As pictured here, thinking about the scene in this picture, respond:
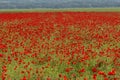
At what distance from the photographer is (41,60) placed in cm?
934

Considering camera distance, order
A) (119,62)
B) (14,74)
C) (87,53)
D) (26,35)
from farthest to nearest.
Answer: (26,35) < (87,53) < (119,62) < (14,74)

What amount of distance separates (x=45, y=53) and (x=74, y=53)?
3.23ft

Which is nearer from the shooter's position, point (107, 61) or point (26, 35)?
point (107, 61)

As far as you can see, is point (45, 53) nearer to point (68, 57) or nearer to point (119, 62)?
point (68, 57)

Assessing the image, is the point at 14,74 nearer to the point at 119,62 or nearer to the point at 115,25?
the point at 119,62

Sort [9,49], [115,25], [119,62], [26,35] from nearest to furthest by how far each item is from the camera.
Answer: [119,62] < [9,49] < [26,35] < [115,25]

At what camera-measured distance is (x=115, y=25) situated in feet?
63.5

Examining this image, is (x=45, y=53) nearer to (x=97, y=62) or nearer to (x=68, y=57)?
(x=68, y=57)

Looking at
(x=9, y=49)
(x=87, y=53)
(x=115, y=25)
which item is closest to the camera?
(x=87, y=53)

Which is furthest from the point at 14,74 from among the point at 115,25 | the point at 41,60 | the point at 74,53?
the point at 115,25

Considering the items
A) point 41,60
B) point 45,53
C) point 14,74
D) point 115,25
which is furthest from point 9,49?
point 115,25

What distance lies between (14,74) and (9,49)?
326 centimetres

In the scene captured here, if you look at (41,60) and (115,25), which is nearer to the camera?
(41,60)

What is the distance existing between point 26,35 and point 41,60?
180 inches
